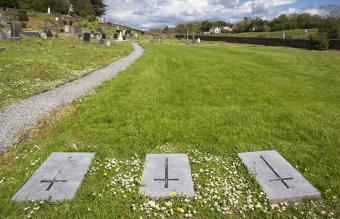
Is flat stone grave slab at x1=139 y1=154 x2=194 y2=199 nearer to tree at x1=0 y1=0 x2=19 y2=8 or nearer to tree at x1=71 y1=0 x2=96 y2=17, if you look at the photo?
tree at x1=0 y1=0 x2=19 y2=8

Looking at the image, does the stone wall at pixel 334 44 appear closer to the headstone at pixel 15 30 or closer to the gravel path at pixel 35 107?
the gravel path at pixel 35 107

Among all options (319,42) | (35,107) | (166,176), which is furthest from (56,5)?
(166,176)

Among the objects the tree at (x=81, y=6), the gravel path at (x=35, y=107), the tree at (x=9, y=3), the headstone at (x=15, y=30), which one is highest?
the tree at (x=81, y=6)

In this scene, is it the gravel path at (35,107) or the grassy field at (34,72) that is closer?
the gravel path at (35,107)

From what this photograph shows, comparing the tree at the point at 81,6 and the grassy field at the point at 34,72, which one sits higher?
the tree at the point at 81,6

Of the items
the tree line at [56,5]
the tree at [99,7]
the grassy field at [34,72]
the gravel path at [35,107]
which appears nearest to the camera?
the gravel path at [35,107]

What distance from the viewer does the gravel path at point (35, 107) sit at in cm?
758

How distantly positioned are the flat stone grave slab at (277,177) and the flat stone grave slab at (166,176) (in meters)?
1.32

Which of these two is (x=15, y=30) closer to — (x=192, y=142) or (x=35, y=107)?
(x=35, y=107)

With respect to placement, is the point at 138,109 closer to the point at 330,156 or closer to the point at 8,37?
the point at 330,156

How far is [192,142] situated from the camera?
712 cm

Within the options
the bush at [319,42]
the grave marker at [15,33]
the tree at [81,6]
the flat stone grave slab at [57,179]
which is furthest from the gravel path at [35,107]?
the tree at [81,6]

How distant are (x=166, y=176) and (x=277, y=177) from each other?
2.09 meters

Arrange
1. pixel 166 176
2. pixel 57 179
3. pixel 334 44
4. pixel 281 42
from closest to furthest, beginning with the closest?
pixel 57 179, pixel 166 176, pixel 334 44, pixel 281 42
